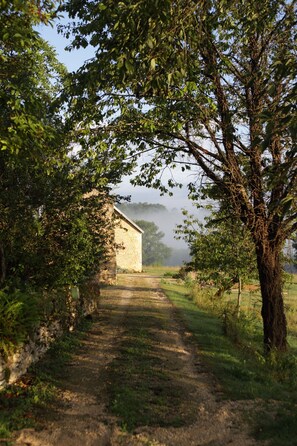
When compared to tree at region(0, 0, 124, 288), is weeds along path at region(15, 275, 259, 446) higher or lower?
lower

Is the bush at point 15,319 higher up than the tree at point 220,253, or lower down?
lower down

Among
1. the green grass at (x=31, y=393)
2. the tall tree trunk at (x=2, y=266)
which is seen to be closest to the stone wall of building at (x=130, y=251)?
the tall tree trunk at (x=2, y=266)

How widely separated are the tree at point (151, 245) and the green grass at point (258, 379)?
129889 millimetres

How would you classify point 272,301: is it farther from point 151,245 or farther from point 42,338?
point 151,245

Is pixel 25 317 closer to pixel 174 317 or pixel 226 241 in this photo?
pixel 174 317

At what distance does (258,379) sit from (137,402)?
10.5ft

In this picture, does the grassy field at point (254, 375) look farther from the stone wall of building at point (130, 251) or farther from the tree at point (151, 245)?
the tree at point (151, 245)

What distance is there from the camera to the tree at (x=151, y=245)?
144375 millimetres

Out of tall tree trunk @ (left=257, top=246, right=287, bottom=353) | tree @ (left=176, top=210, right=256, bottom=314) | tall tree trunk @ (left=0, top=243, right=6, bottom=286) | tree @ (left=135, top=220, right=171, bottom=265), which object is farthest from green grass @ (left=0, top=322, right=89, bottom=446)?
tree @ (left=135, top=220, right=171, bottom=265)

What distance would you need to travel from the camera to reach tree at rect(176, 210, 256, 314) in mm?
18859

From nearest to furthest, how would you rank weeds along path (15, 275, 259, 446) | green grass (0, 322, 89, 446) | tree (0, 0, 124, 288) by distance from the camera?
weeds along path (15, 275, 259, 446)
green grass (0, 322, 89, 446)
tree (0, 0, 124, 288)

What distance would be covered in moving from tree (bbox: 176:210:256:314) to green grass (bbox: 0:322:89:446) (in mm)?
10429

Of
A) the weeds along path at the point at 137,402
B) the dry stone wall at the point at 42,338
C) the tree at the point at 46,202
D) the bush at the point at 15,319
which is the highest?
the tree at the point at 46,202

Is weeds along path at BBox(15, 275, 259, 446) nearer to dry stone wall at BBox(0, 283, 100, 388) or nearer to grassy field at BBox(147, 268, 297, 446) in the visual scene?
grassy field at BBox(147, 268, 297, 446)
